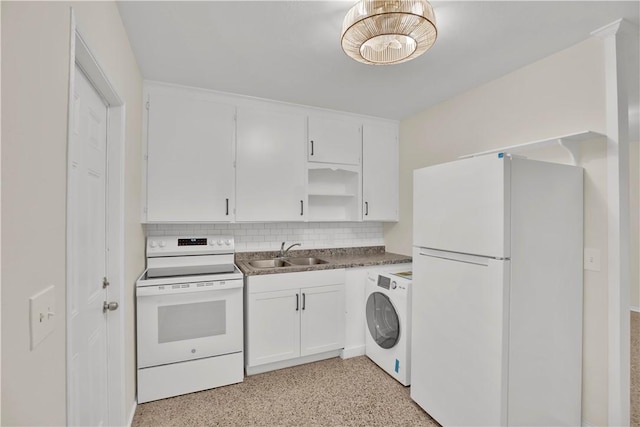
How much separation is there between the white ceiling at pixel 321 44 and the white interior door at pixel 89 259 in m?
0.69

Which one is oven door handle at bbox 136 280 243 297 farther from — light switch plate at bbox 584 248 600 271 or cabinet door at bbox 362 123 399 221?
light switch plate at bbox 584 248 600 271

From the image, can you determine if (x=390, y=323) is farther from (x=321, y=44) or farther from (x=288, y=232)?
(x=321, y=44)

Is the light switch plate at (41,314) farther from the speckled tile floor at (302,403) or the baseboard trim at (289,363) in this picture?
the baseboard trim at (289,363)

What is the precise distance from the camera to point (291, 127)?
10.3 ft

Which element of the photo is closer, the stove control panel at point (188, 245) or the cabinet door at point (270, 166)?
the stove control panel at point (188, 245)

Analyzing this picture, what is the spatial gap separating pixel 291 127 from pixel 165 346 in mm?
2249

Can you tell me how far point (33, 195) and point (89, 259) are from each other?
2.89 feet

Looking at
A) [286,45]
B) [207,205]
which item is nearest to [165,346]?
[207,205]

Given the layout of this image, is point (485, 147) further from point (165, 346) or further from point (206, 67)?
point (165, 346)

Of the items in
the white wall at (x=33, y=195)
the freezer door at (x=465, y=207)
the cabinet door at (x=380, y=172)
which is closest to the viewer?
the white wall at (x=33, y=195)

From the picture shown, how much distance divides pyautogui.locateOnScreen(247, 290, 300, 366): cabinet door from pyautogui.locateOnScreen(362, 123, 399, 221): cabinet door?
4.42 ft

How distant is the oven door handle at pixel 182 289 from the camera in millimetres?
2238

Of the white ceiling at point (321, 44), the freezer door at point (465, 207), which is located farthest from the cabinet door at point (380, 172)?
the freezer door at point (465, 207)

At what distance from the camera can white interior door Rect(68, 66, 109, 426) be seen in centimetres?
129
